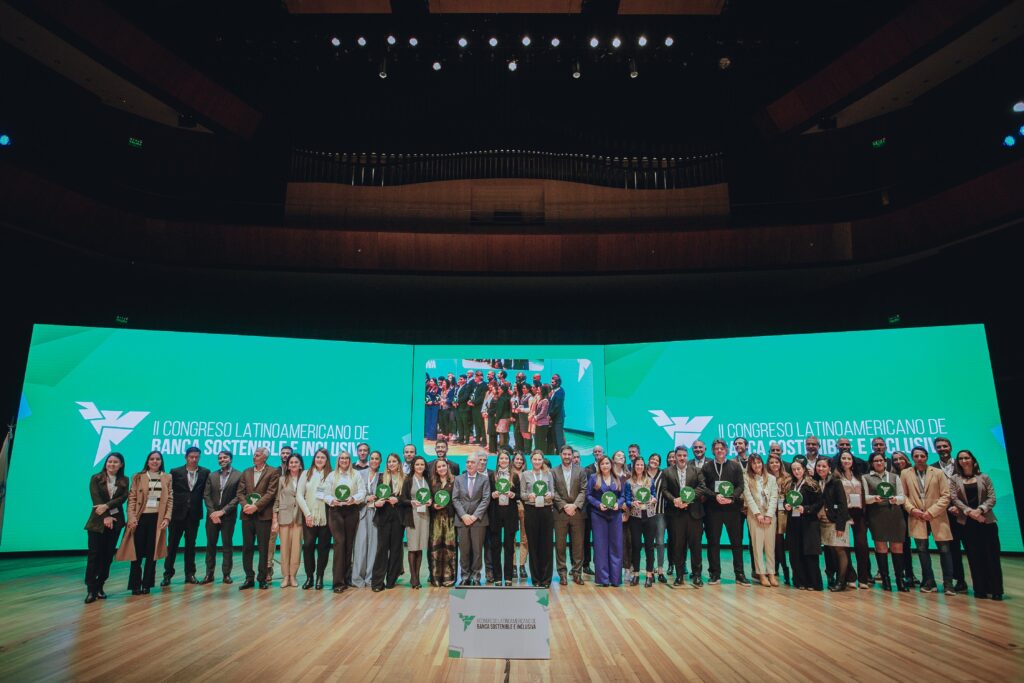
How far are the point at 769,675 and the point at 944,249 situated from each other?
7.15m

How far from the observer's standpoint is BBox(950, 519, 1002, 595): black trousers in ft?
18.5

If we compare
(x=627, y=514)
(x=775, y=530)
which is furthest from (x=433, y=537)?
(x=775, y=530)

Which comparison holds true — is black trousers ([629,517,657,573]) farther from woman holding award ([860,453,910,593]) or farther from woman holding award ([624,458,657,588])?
woman holding award ([860,453,910,593])

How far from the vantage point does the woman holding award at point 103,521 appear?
5.76 metres

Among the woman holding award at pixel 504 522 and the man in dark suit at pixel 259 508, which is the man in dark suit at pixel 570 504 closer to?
the woman holding award at pixel 504 522

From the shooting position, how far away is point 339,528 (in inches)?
256

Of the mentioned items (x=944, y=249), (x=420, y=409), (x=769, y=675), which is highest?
(x=944, y=249)

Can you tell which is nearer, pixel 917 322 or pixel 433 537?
pixel 433 537

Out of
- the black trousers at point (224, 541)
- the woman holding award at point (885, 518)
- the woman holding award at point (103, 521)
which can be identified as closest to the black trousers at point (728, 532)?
the woman holding award at point (885, 518)

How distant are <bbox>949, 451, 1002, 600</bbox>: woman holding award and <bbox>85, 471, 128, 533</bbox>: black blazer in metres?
8.29

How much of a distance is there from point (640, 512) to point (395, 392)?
463 centimetres

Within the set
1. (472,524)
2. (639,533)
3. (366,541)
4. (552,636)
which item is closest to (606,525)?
(639,533)

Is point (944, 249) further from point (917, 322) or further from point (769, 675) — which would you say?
point (769, 675)

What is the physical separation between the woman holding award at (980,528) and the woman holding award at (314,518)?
21.2 feet
